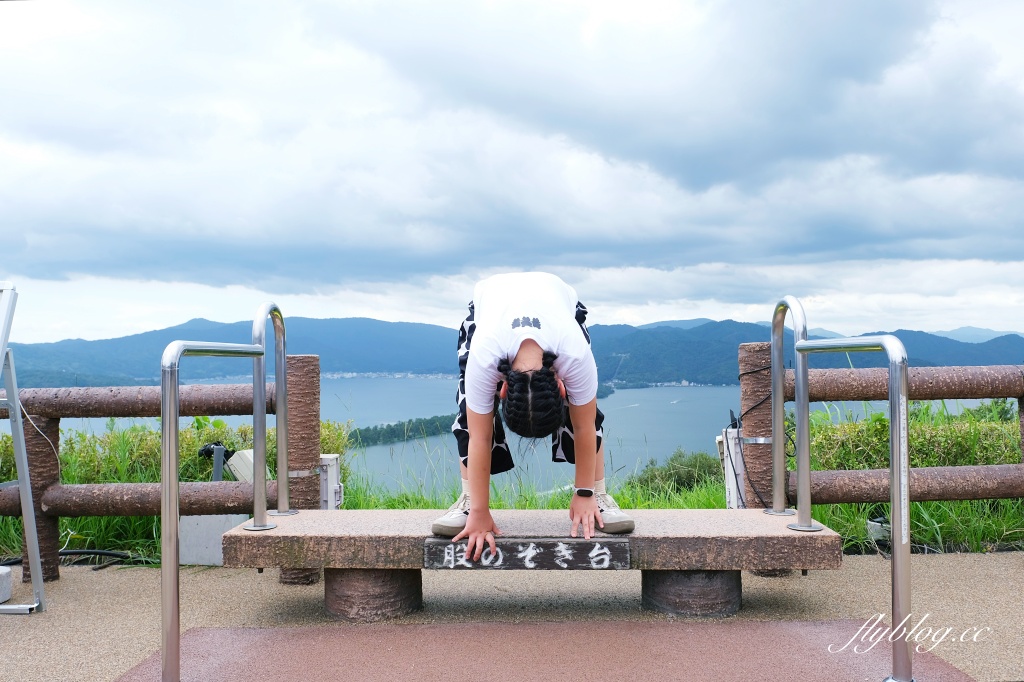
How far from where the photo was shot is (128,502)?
4.38 meters

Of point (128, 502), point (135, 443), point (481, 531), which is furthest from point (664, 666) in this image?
point (135, 443)

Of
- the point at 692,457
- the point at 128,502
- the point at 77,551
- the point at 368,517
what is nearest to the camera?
the point at 368,517

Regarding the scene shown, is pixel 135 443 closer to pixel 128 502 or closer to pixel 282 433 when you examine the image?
pixel 128 502

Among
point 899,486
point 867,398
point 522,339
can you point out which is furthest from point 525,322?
point 867,398

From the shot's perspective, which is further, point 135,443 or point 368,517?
point 135,443

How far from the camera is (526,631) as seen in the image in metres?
3.29

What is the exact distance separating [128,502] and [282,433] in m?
1.16

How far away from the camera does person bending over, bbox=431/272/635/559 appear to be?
9.25 feet

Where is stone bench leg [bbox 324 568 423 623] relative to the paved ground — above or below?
above

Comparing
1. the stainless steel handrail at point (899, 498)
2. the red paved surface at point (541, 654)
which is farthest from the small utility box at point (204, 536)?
the stainless steel handrail at point (899, 498)

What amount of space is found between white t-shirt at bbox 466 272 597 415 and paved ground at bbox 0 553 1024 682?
901 mm

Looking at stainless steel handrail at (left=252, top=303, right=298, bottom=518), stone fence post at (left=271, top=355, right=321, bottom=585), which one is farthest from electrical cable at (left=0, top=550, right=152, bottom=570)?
stainless steel handrail at (left=252, top=303, right=298, bottom=518)

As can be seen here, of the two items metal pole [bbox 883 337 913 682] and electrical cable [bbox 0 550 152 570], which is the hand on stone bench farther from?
electrical cable [bbox 0 550 152 570]

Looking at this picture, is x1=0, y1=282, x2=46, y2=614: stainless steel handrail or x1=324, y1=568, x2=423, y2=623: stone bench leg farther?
x1=0, y1=282, x2=46, y2=614: stainless steel handrail
